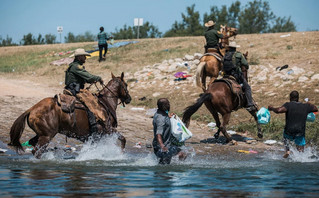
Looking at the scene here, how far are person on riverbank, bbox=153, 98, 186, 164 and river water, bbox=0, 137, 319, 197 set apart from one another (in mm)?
301

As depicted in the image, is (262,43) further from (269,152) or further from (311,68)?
(269,152)

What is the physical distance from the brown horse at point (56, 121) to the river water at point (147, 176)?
1.06 ft

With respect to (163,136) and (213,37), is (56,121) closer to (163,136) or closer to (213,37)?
(163,136)

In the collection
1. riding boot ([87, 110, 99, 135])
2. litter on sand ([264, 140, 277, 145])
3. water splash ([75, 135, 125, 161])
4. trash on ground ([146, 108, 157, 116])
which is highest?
riding boot ([87, 110, 99, 135])

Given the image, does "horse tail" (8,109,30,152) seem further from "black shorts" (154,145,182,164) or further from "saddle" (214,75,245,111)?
"saddle" (214,75,245,111)

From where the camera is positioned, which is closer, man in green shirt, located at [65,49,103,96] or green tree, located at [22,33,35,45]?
man in green shirt, located at [65,49,103,96]

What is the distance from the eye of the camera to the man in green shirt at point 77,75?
10.0m

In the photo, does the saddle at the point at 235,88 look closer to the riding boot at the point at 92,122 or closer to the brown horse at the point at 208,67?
the brown horse at the point at 208,67

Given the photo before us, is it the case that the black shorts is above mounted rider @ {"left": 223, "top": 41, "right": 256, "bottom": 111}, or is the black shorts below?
below

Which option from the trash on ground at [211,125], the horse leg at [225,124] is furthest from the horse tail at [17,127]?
the trash on ground at [211,125]

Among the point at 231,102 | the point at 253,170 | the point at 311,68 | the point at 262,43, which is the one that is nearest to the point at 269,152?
the point at 231,102

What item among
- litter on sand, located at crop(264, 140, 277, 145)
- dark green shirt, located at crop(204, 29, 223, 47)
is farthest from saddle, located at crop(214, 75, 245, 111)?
dark green shirt, located at crop(204, 29, 223, 47)

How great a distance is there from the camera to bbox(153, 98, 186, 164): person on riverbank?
7.93 metres

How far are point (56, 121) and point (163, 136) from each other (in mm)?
2445
